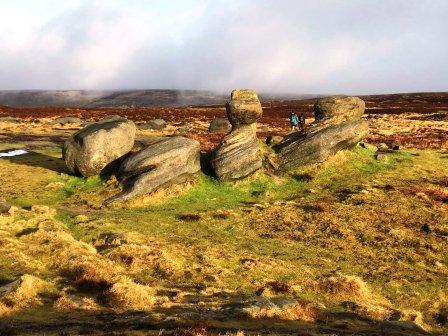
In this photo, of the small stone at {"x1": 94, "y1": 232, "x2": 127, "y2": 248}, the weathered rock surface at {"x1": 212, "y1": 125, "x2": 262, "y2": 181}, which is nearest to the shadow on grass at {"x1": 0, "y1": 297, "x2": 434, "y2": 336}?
the small stone at {"x1": 94, "y1": 232, "x2": 127, "y2": 248}

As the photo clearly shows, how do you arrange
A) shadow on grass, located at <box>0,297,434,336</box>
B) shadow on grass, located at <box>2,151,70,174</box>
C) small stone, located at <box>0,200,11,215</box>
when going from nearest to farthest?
1. shadow on grass, located at <box>0,297,434,336</box>
2. small stone, located at <box>0,200,11,215</box>
3. shadow on grass, located at <box>2,151,70,174</box>

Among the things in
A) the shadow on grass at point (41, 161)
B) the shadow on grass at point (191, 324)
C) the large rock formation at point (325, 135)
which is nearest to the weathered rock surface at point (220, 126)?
the shadow on grass at point (41, 161)

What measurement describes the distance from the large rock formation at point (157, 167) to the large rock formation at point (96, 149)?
82.6 inches

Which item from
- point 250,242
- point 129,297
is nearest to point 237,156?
point 250,242

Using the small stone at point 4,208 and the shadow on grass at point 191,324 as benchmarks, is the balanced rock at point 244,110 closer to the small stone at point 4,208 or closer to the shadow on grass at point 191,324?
the small stone at point 4,208

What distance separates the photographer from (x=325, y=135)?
3366 centimetres

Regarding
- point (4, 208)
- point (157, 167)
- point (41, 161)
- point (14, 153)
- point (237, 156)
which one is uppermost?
point (237, 156)

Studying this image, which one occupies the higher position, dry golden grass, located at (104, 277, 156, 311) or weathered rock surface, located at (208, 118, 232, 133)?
weathered rock surface, located at (208, 118, 232, 133)

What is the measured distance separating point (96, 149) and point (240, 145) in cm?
1017

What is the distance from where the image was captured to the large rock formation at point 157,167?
29.0 m

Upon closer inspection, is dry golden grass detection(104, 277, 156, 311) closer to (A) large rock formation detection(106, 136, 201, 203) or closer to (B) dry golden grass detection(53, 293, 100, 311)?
(B) dry golden grass detection(53, 293, 100, 311)

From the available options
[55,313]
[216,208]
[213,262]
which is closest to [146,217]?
[216,208]

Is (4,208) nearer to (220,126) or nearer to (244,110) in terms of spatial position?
(244,110)

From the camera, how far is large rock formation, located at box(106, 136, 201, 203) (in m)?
29.0
